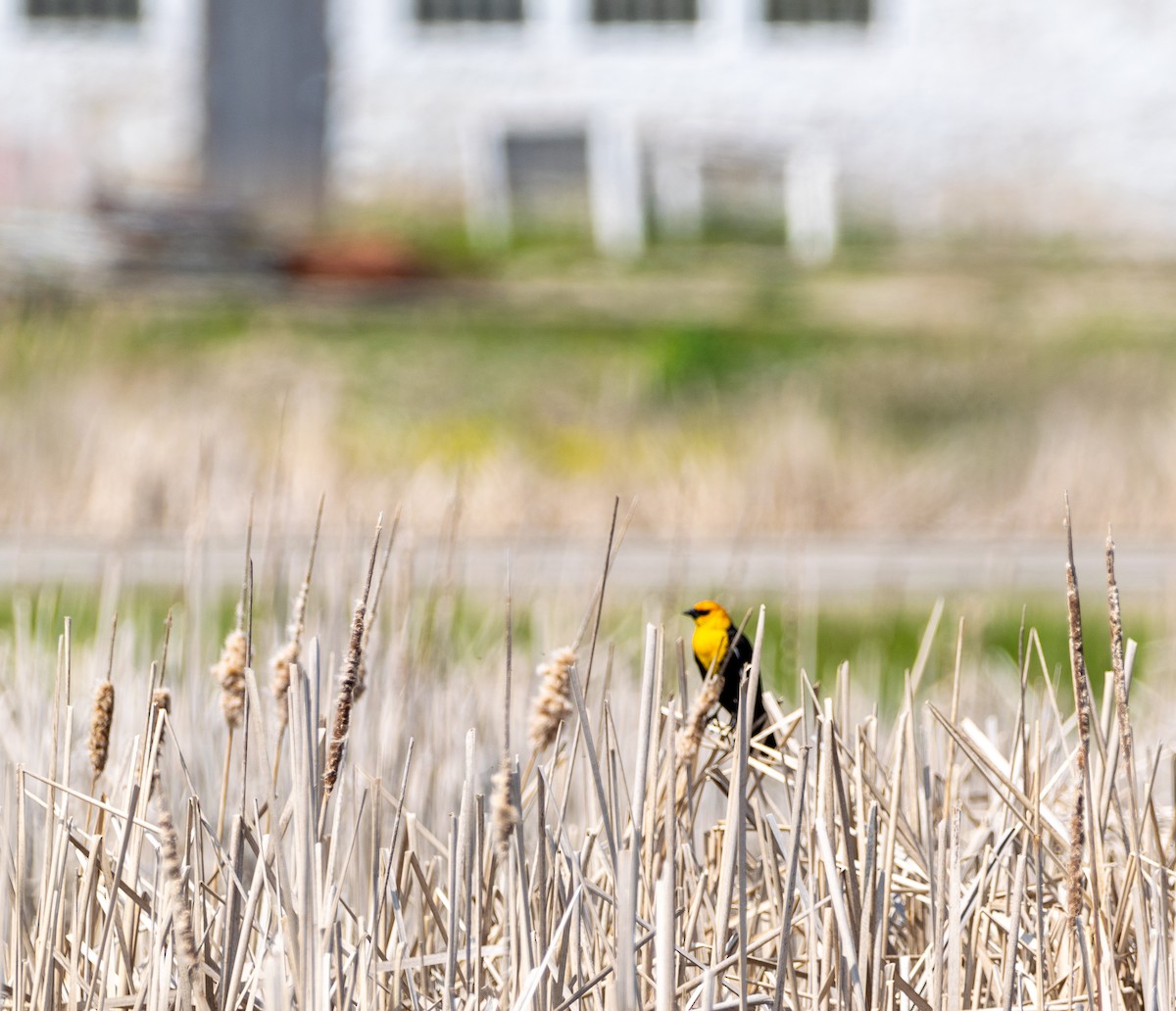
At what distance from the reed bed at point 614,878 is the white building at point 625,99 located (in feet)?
53.4

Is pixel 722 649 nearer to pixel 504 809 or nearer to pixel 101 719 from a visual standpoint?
pixel 504 809

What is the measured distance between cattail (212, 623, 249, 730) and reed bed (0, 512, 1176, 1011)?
0.01 metres

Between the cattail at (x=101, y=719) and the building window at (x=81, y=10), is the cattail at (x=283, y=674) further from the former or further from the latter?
the building window at (x=81, y=10)

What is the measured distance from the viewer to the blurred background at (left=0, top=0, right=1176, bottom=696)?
7.23 m

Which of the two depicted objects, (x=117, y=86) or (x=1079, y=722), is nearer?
(x=1079, y=722)

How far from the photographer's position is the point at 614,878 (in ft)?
5.92

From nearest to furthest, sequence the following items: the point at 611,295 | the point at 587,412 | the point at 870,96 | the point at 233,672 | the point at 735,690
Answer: the point at 233,672, the point at 735,690, the point at 587,412, the point at 611,295, the point at 870,96

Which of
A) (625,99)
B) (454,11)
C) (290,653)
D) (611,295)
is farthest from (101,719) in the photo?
(454,11)

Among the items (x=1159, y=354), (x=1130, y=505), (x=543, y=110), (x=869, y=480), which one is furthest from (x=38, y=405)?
(x=543, y=110)

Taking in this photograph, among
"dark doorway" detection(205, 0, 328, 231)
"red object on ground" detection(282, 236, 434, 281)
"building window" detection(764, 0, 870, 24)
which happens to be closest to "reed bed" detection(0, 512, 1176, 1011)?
"red object on ground" detection(282, 236, 434, 281)

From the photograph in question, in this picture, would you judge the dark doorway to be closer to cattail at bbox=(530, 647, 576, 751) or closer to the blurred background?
the blurred background

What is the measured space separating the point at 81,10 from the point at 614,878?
739 inches

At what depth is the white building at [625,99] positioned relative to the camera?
18.4 meters

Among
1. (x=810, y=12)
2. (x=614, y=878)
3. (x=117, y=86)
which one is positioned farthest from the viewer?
(x=810, y=12)
